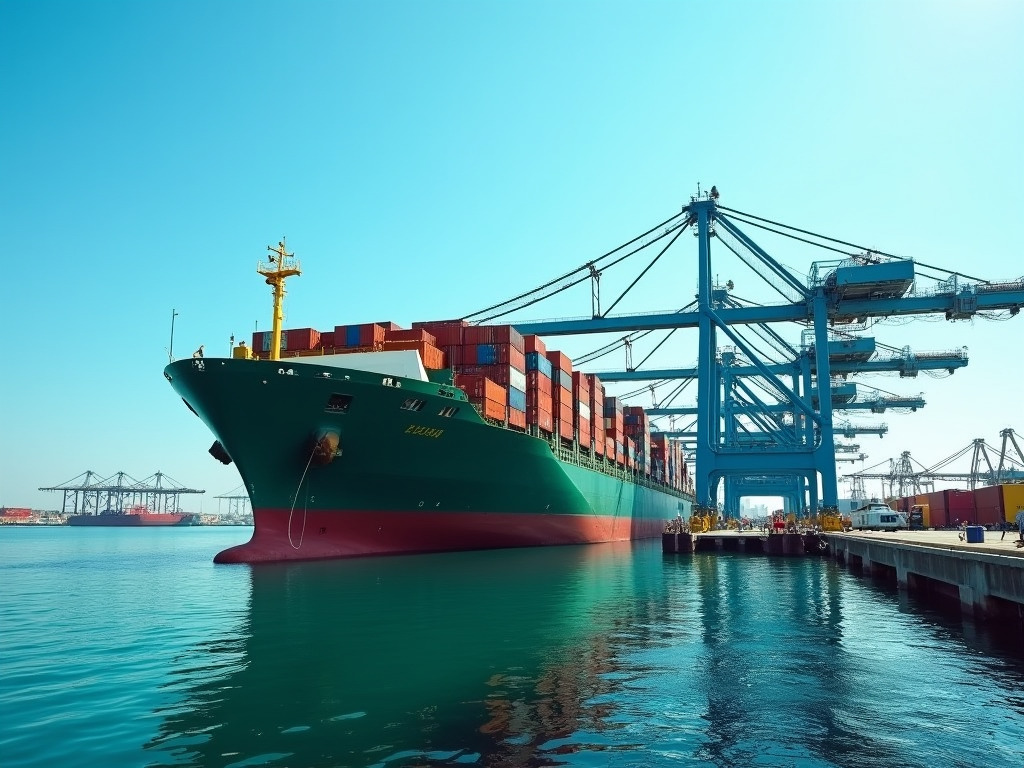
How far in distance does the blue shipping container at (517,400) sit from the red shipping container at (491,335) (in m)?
2.39

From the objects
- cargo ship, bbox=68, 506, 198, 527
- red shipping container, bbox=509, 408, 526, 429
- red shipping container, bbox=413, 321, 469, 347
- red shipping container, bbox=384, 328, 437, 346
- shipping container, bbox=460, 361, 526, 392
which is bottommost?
cargo ship, bbox=68, 506, 198, 527

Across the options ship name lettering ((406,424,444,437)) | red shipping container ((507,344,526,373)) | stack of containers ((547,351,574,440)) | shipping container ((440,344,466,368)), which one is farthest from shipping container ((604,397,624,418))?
ship name lettering ((406,424,444,437))

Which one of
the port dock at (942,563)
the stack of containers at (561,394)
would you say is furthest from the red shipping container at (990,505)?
the stack of containers at (561,394)

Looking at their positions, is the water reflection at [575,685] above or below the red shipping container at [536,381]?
below

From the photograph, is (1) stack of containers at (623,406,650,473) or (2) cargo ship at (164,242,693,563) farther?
(1) stack of containers at (623,406,650,473)

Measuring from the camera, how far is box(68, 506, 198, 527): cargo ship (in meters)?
160

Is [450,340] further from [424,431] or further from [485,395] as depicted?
[424,431]

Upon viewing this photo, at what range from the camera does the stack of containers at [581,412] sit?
4456 cm

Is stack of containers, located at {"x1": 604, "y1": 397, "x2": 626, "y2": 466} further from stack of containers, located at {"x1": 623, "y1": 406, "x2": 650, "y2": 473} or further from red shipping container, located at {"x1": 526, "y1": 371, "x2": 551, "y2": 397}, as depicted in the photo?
red shipping container, located at {"x1": 526, "y1": 371, "x2": 551, "y2": 397}

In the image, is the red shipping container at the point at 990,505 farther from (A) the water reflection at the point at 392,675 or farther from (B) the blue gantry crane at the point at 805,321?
(A) the water reflection at the point at 392,675

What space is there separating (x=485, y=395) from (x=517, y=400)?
3.96 m

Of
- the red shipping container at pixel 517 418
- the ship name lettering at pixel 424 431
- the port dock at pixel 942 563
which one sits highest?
the red shipping container at pixel 517 418

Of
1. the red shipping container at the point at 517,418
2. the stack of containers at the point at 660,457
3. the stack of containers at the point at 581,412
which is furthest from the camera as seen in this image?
the stack of containers at the point at 660,457

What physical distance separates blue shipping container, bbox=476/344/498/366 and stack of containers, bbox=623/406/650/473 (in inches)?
1271
